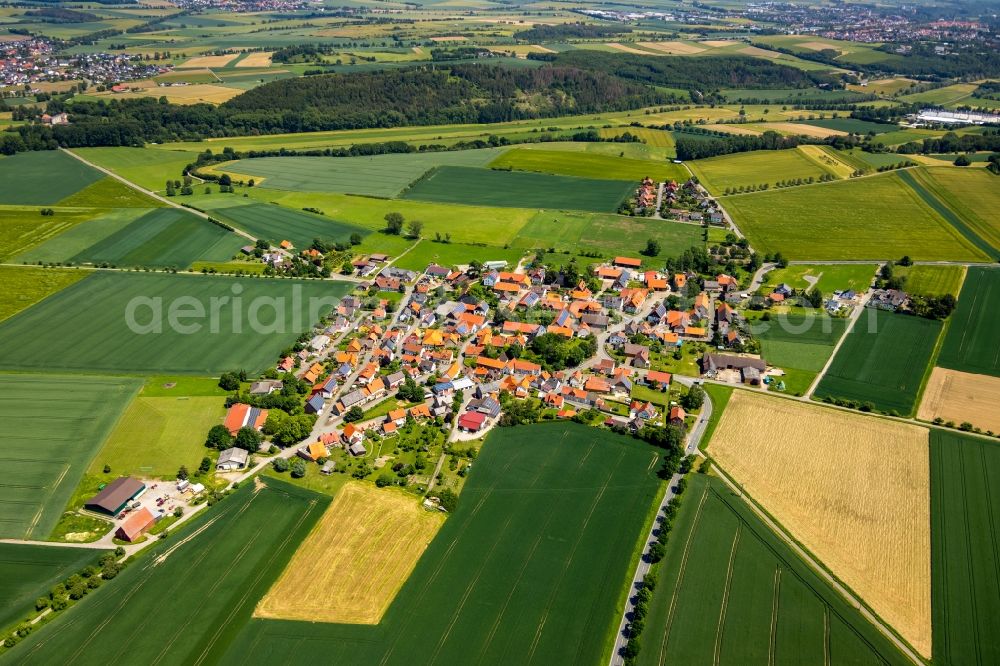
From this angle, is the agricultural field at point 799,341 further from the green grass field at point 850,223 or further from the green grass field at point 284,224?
the green grass field at point 284,224

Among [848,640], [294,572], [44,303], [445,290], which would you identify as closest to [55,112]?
[44,303]

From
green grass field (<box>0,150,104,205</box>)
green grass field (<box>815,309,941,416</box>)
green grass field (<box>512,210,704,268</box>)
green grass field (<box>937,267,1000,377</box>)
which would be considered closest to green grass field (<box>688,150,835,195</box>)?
green grass field (<box>512,210,704,268</box>)

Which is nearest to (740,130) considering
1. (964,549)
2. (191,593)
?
(964,549)

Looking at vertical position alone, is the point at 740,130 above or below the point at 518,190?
above

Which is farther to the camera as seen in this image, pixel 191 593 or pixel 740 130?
pixel 740 130

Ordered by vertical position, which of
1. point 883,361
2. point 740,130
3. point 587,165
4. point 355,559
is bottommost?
point 355,559

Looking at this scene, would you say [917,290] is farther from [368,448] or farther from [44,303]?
[44,303]

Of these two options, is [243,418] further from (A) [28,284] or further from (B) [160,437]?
(A) [28,284]
